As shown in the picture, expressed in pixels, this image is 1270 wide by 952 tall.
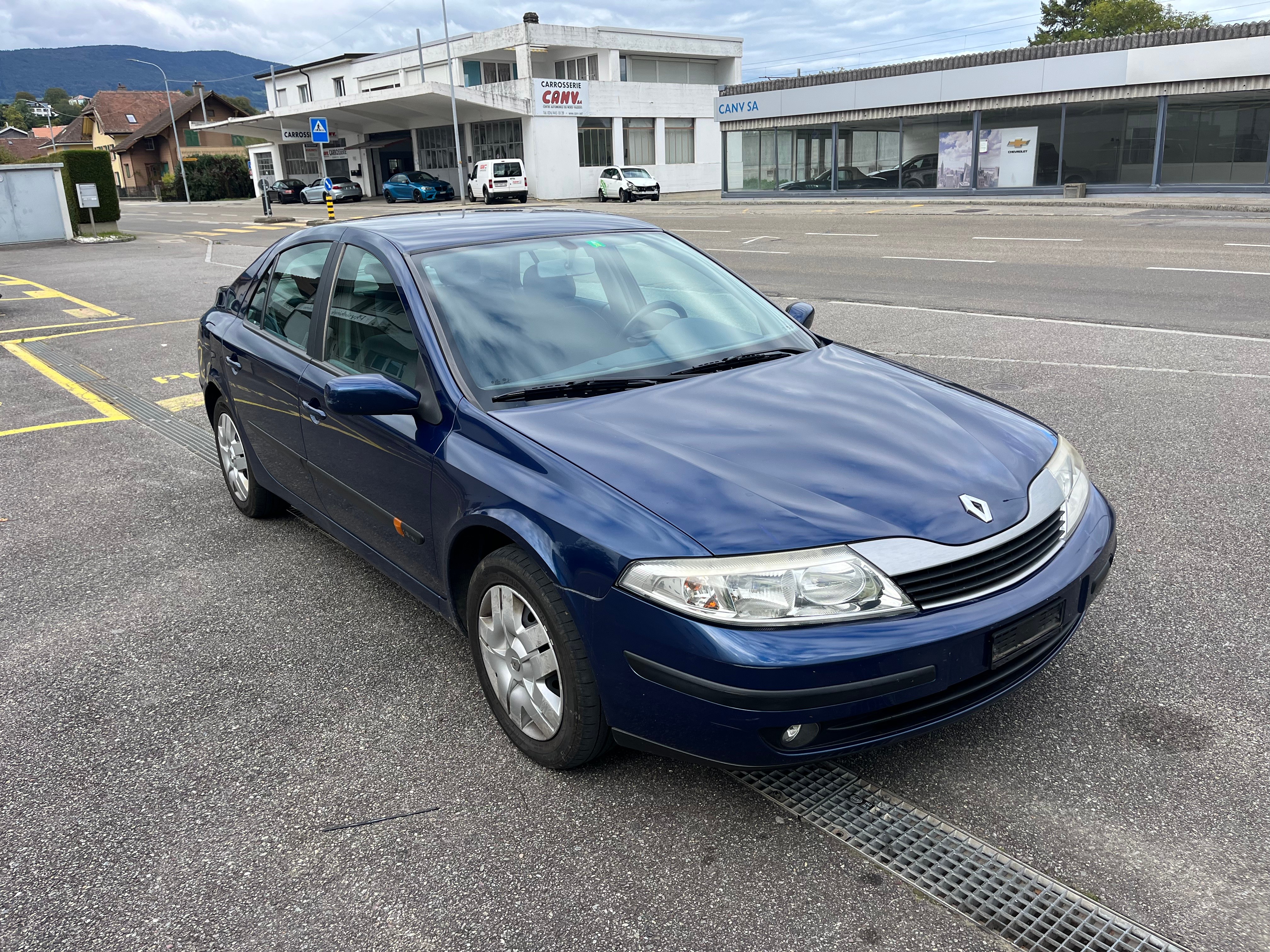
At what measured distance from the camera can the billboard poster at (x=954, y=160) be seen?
109ft

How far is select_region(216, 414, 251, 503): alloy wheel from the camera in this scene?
5.14 metres

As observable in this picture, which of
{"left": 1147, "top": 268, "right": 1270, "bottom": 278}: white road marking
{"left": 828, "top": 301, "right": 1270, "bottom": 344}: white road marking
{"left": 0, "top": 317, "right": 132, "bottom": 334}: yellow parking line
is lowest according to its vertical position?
{"left": 828, "top": 301, "right": 1270, "bottom": 344}: white road marking

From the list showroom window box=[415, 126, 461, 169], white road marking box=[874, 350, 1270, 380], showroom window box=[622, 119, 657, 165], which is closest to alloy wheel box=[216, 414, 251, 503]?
white road marking box=[874, 350, 1270, 380]

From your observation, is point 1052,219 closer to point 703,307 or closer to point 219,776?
point 703,307

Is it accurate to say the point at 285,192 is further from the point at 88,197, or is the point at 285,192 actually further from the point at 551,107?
the point at 88,197

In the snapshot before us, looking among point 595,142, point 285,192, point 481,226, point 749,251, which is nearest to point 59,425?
point 481,226

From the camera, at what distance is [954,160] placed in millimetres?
A: 33688

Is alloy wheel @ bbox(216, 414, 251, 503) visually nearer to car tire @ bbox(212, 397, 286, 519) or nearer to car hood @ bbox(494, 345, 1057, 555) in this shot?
car tire @ bbox(212, 397, 286, 519)

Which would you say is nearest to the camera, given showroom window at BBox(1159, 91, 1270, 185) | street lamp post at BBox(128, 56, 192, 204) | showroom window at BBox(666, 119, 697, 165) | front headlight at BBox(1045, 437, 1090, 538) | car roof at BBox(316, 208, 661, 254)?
front headlight at BBox(1045, 437, 1090, 538)

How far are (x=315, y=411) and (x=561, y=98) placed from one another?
51.2 m

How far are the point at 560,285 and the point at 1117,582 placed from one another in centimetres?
255

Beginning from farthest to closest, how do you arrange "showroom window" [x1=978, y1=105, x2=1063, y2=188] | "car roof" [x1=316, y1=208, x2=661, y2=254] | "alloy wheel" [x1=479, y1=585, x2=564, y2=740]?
"showroom window" [x1=978, y1=105, x2=1063, y2=188]
"car roof" [x1=316, y1=208, x2=661, y2=254]
"alloy wheel" [x1=479, y1=585, x2=564, y2=740]

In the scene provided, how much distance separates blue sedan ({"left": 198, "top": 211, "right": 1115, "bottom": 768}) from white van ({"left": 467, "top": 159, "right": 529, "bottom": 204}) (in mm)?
42248

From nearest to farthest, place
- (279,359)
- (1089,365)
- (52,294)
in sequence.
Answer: (279,359)
(1089,365)
(52,294)
